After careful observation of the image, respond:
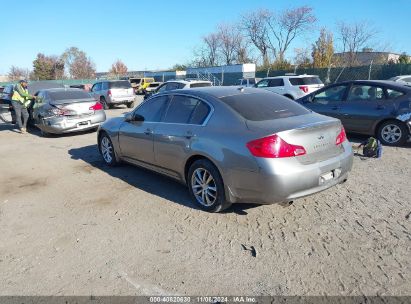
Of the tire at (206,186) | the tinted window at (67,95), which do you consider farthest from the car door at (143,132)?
the tinted window at (67,95)

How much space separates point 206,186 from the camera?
4.48m

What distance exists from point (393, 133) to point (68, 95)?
914 cm

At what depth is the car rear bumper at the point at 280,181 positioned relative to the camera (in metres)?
3.76

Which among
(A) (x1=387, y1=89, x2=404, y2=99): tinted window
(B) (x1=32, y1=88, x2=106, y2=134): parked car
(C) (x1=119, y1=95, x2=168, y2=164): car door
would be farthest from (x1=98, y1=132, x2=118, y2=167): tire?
(A) (x1=387, y1=89, x2=404, y2=99): tinted window

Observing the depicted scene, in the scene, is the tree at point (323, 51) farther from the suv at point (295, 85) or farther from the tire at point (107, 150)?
the tire at point (107, 150)

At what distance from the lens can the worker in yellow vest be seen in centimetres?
1154

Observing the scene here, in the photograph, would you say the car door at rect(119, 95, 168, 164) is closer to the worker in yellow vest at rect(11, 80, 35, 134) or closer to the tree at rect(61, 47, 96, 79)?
the worker in yellow vest at rect(11, 80, 35, 134)

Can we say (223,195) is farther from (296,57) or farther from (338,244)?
(296,57)

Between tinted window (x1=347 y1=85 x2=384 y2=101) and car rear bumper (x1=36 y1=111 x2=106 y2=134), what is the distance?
23.9ft

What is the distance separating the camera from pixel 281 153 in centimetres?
380

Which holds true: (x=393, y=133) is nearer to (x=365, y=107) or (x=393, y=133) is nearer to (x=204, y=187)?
(x=365, y=107)

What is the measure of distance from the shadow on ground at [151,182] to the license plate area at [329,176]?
3.31 ft

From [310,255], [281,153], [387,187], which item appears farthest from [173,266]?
[387,187]

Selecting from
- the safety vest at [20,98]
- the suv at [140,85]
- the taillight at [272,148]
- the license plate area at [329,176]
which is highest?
the taillight at [272,148]
